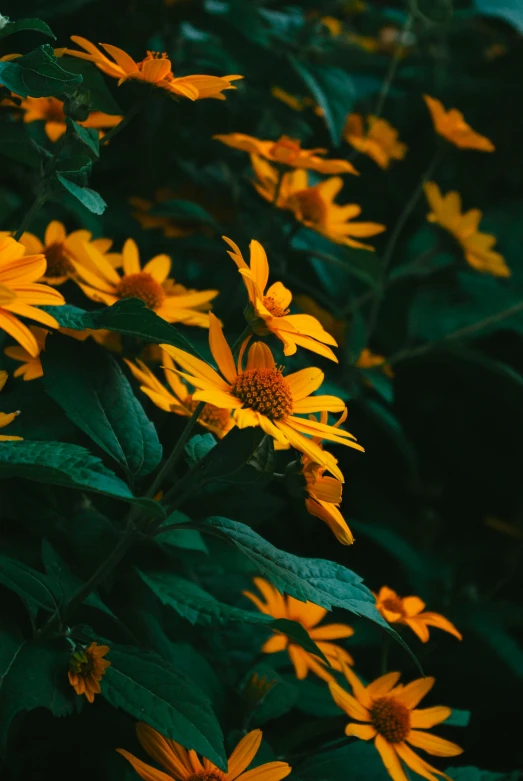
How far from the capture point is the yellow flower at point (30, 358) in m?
0.79

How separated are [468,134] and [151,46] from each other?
0.54 meters

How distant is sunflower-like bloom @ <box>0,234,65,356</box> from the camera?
2.07 ft

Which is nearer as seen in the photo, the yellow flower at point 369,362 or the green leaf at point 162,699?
the green leaf at point 162,699

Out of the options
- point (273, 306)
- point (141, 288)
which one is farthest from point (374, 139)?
point (273, 306)

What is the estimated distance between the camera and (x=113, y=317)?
2.23 ft

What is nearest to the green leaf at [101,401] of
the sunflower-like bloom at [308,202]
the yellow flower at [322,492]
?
the yellow flower at [322,492]

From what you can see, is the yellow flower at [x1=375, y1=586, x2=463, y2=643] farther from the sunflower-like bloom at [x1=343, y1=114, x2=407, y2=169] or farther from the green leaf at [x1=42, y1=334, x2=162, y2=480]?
the sunflower-like bloom at [x1=343, y1=114, x2=407, y2=169]

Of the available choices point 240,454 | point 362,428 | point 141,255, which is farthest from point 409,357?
point 240,454

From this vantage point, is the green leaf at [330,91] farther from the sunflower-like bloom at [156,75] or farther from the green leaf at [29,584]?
the green leaf at [29,584]

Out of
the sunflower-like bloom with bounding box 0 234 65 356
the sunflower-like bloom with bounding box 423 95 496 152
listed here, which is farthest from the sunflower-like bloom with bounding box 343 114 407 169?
the sunflower-like bloom with bounding box 0 234 65 356

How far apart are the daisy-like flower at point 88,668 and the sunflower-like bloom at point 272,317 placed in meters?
0.29

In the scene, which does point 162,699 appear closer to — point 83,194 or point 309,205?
point 83,194

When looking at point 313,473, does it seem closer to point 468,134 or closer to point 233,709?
point 233,709

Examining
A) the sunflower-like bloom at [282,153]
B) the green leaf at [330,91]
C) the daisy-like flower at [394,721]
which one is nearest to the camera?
the daisy-like flower at [394,721]
